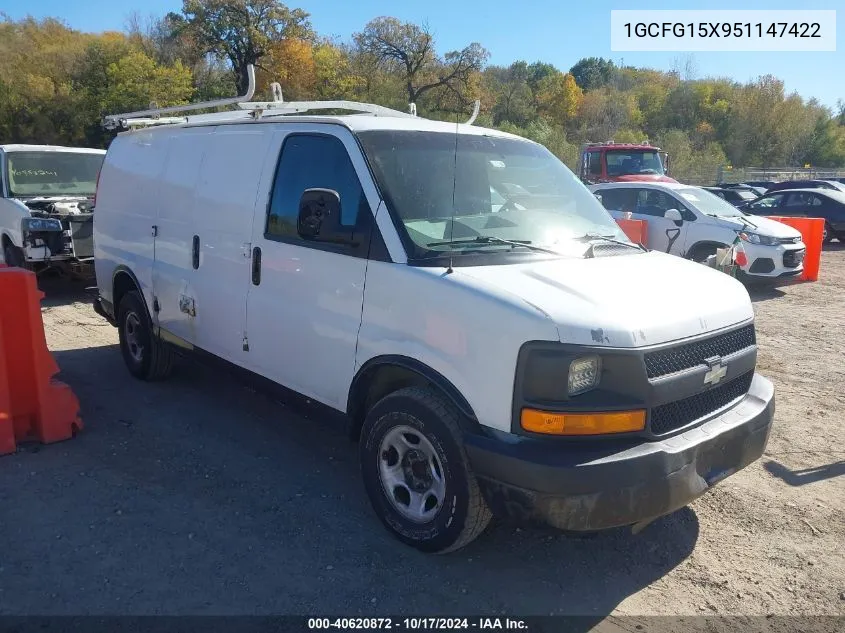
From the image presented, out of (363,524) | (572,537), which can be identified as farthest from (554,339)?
(363,524)

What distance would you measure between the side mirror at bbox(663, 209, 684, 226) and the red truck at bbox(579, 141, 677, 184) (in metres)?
5.14

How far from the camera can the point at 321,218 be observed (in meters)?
3.84

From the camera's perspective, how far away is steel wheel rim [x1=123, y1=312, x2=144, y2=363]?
6.22m

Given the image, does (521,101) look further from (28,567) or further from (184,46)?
(28,567)

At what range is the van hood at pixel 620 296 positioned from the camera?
2.99m

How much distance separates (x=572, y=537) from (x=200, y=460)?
2521 millimetres

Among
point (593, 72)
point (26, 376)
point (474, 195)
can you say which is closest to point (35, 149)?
point (26, 376)

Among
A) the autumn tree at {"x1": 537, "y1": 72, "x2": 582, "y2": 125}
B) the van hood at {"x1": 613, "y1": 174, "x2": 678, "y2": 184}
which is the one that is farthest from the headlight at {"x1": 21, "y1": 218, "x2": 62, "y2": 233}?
the autumn tree at {"x1": 537, "y1": 72, "x2": 582, "y2": 125}

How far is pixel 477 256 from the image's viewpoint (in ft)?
11.7

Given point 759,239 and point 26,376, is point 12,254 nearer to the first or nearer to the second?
point 26,376

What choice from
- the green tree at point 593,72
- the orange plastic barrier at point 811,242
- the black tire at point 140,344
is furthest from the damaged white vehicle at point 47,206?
the green tree at point 593,72

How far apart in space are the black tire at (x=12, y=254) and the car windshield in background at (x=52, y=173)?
0.74 meters

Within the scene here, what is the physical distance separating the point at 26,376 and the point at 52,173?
23.1ft

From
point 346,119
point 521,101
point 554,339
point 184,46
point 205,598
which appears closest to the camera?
point 554,339
